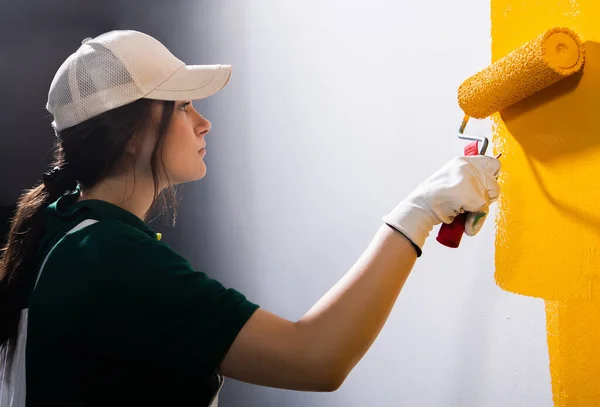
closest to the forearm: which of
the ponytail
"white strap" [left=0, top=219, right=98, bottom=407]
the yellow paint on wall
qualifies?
the yellow paint on wall

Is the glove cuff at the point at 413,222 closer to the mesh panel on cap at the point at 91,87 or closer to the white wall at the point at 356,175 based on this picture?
Result: the white wall at the point at 356,175

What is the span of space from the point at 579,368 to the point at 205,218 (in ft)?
4.99

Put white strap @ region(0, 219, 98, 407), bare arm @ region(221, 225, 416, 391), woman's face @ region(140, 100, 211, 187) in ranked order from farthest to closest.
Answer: woman's face @ region(140, 100, 211, 187) < white strap @ region(0, 219, 98, 407) < bare arm @ region(221, 225, 416, 391)

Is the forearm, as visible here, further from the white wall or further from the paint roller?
the white wall

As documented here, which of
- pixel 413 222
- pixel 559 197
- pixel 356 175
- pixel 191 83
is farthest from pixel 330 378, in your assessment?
pixel 356 175

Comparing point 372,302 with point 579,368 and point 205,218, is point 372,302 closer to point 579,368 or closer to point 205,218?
point 579,368

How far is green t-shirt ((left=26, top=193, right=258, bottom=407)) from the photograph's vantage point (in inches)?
26.9

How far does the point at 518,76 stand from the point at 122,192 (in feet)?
2.08

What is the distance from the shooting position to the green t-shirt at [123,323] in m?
0.68

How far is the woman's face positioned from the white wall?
1.41ft

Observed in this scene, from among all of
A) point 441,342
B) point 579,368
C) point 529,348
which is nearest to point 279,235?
point 441,342

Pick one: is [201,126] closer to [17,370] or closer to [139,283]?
[139,283]

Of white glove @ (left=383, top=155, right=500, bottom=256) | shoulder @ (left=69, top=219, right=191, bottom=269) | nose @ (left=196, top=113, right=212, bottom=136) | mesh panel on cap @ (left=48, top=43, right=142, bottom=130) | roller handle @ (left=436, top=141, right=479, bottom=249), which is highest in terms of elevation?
mesh panel on cap @ (left=48, top=43, right=142, bottom=130)

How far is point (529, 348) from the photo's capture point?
87 cm
